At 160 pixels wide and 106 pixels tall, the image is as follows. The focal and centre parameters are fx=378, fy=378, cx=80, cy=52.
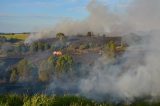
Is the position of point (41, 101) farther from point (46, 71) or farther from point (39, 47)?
point (39, 47)

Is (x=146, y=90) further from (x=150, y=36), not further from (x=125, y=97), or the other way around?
(x=150, y=36)

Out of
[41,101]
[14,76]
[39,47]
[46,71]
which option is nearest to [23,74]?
[14,76]

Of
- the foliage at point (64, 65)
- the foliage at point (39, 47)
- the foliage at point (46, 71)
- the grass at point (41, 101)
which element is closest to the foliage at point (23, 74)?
the foliage at point (46, 71)

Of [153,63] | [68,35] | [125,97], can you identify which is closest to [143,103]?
[125,97]

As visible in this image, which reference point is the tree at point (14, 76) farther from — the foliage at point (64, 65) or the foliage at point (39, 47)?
the foliage at point (39, 47)

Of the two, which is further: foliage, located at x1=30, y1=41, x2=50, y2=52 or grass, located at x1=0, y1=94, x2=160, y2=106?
foliage, located at x1=30, y1=41, x2=50, y2=52

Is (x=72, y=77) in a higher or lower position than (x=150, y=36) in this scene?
lower

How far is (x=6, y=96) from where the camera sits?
17.7 metres

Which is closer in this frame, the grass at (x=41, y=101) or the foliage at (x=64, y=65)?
the grass at (x=41, y=101)

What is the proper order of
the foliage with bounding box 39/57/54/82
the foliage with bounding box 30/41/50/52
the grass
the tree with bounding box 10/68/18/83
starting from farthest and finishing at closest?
the foliage with bounding box 30/41/50/52 → the tree with bounding box 10/68/18/83 → the foliage with bounding box 39/57/54/82 → the grass

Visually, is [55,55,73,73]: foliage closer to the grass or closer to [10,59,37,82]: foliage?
[10,59,37,82]: foliage

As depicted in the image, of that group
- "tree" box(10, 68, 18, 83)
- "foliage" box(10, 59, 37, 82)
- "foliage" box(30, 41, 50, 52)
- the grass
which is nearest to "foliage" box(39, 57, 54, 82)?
"foliage" box(10, 59, 37, 82)

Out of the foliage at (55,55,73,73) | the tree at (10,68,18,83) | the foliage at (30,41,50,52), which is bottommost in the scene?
the tree at (10,68,18,83)

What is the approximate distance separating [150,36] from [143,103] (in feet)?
47.5
